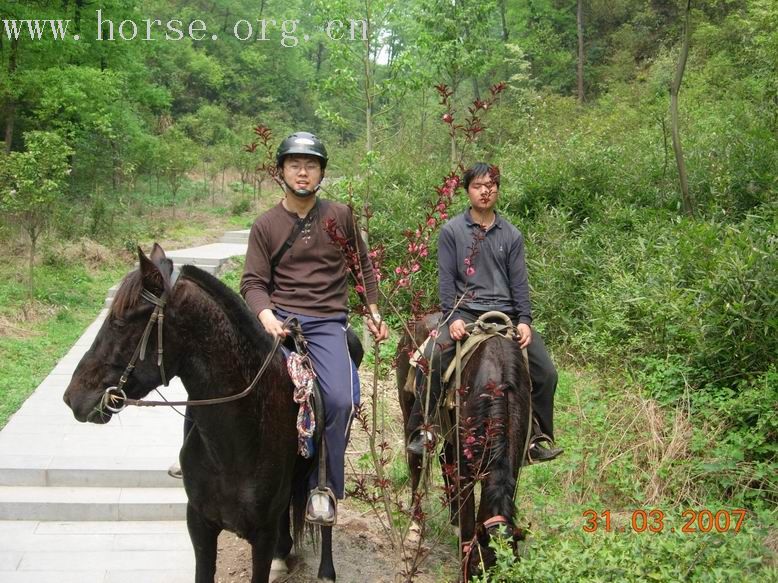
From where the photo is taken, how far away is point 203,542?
3602 mm

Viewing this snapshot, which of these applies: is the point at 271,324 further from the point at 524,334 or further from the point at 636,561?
the point at 636,561

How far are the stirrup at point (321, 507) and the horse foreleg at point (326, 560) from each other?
43 cm

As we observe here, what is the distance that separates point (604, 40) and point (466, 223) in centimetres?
2986

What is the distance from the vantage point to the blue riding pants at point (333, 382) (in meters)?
3.87

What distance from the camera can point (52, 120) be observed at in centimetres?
1566

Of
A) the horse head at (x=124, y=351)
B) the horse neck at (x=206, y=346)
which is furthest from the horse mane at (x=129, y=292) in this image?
the horse neck at (x=206, y=346)

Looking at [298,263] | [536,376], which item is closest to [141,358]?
[298,263]

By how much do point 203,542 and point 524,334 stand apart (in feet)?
7.14

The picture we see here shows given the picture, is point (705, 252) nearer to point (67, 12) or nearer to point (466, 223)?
point (466, 223)

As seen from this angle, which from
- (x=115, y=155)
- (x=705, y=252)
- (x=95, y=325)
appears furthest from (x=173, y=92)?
(x=705, y=252)

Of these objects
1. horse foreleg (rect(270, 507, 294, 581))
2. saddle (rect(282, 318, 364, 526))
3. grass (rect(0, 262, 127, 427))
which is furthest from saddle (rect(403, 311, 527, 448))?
grass (rect(0, 262, 127, 427))

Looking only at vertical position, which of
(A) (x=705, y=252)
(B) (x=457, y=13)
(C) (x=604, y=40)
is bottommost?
(A) (x=705, y=252)

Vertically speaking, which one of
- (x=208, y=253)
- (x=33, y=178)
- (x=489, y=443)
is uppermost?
(x=33, y=178)

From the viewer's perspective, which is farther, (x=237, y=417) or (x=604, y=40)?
(x=604, y=40)
